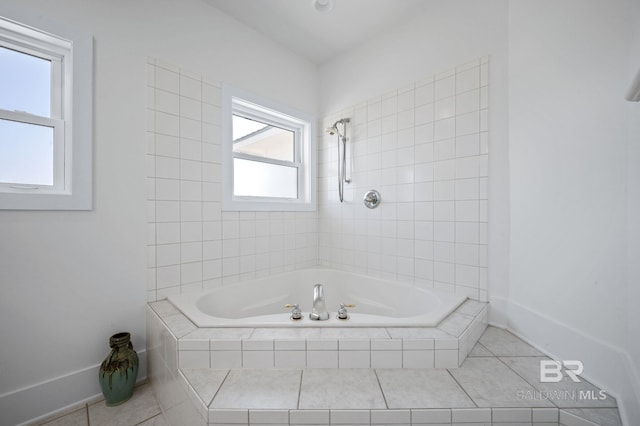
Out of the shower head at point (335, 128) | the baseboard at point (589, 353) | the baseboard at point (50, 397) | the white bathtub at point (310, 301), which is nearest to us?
the baseboard at point (589, 353)

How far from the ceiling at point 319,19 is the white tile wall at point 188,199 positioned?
25.6 inches

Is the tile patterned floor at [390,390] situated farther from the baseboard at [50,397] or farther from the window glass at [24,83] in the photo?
the window glass at [24,83]

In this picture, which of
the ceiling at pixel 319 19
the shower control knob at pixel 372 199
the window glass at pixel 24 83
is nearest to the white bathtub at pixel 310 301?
the shower control knob at pixel 372 199

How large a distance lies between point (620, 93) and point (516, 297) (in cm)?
113

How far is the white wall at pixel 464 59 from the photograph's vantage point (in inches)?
62.1

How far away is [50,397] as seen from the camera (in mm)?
1249

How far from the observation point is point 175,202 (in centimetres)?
169

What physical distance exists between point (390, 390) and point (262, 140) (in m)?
2.11

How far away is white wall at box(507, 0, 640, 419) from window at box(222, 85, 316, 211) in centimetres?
169

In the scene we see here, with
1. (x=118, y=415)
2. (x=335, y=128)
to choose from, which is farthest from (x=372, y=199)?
(x=118, y=415)

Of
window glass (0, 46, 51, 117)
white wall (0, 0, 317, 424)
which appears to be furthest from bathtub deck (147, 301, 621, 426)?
window glass (0, 46, 51, 117)

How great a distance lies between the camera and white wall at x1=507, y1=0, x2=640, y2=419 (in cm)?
104

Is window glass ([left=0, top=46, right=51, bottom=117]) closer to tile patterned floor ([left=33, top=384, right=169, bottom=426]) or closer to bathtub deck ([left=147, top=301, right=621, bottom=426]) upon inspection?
bathtub deck ([left=147, top=301, right=621, bottom=426])

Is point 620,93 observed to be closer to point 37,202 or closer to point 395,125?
point 395,125
